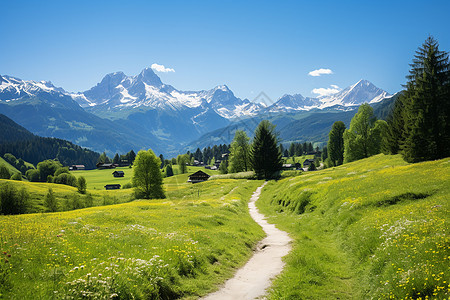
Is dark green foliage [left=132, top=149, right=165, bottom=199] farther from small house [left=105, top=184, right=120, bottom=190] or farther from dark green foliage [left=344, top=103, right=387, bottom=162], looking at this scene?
small house [left=105, top=184, right=120, bottom=190]

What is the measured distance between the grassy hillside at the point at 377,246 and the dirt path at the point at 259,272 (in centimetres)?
75

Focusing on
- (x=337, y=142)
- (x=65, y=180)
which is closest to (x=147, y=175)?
(x=337, y=142)

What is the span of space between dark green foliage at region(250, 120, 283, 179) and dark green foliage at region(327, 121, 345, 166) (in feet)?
108

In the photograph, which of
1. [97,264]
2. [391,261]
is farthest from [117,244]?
[391,261]

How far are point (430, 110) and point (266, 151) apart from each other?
47787 mm

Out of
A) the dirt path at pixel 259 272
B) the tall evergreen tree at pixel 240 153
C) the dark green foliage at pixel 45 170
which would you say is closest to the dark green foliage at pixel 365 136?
the tall evergreen tree at pixel 240 153

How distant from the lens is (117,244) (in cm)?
1492

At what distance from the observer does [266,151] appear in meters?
83.7

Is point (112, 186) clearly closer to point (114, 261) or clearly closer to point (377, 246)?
point (114, 261)

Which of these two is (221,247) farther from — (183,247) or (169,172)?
(169,172)

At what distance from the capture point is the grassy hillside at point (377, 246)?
10.6 m

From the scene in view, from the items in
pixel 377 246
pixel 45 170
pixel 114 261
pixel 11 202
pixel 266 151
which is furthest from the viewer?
pixel 45 170

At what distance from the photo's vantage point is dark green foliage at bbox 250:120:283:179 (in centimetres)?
8375

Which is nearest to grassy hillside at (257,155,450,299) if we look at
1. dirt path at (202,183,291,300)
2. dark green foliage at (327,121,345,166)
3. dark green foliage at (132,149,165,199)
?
dirt path at (202,183,291,300)
